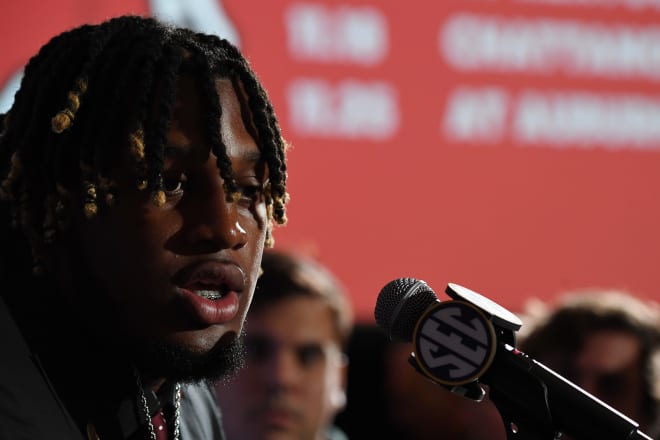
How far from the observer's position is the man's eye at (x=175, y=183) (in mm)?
1594

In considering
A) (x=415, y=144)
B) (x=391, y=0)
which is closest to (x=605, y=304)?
(x=415, y=144)

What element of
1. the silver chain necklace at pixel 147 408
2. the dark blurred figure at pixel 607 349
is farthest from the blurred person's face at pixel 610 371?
the silver chain necklace at pixel 147 408

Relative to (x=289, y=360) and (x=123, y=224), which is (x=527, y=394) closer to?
(x=123, y=224)

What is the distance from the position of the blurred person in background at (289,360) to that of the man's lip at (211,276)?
1.43 m

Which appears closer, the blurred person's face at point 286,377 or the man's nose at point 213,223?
the man's nose at point 213,223

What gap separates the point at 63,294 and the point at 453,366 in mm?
656

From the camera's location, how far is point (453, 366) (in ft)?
4.65

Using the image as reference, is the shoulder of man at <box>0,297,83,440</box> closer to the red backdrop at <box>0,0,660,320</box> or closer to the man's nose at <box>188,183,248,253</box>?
the man's nose at <box>188,183,248,253</box>

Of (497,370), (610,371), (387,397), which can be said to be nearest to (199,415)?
(497,370)

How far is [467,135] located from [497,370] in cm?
284

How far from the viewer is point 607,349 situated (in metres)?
3.38

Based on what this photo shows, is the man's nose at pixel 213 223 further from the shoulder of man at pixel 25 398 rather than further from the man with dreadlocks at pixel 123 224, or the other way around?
the shoulder of man at pixel 25 398

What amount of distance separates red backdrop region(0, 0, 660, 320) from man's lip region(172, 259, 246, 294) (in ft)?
7.16

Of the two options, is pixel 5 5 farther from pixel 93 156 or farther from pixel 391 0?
pixel 93 156
